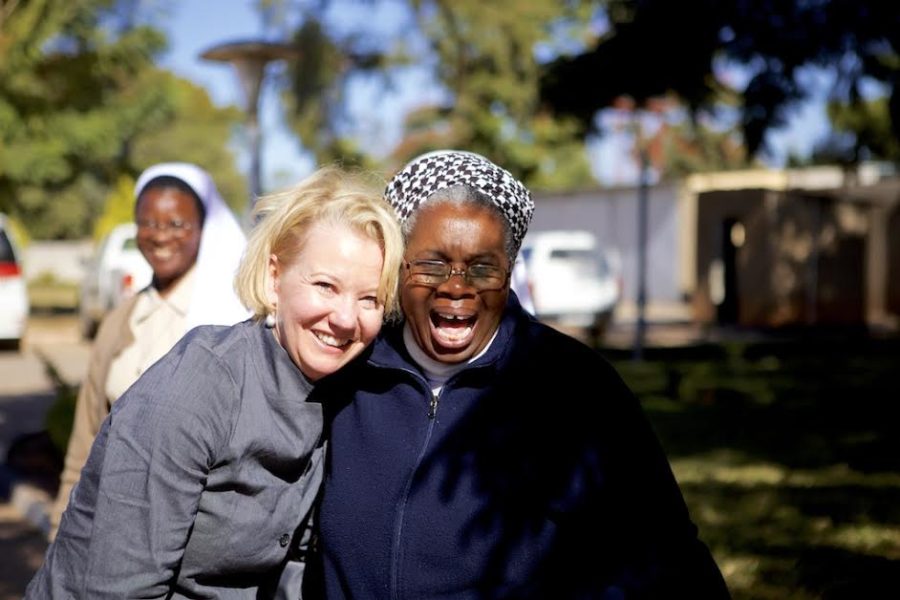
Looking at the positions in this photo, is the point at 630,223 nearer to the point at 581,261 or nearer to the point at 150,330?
the point at 581,261

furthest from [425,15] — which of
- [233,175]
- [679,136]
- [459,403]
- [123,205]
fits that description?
[233,175]

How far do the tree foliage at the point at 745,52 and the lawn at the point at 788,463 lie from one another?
2675 millimetres

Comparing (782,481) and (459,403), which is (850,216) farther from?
(459,403)

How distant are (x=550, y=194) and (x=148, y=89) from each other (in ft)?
42.3

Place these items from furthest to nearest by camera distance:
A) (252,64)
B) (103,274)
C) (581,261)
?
(581,261), (103,274), (252,64)

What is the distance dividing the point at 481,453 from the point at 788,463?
6.98 m

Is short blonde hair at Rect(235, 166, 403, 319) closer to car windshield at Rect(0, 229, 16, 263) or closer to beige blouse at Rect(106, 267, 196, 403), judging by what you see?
beige blouse at Rect(106, 267, 196, 403)

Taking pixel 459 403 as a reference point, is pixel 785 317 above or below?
below

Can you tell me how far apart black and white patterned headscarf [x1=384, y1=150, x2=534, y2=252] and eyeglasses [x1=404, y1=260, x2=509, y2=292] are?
11cm

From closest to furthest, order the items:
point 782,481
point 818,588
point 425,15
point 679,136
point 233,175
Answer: point 818,588 → point 782,481 → point 425,15 → point 679,136 → point 233,175

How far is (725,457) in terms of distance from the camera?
9.07 metres

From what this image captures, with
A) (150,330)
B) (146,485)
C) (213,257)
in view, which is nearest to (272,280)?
(146,485)

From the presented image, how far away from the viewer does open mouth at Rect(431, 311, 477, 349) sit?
8.20 ft

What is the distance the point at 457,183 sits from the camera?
2.50 metres
